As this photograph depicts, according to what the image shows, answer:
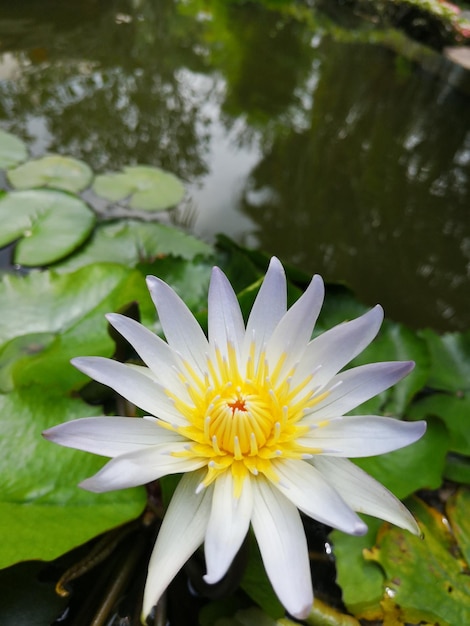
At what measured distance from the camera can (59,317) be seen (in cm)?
179

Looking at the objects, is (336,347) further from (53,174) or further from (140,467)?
(53,174)

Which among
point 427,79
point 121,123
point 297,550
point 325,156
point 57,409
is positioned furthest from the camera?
point 427,79

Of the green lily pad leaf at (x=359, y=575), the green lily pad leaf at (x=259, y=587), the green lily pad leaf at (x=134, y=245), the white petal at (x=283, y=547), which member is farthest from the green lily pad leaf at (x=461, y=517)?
the green lily pad leaf at (x=134, y=245)

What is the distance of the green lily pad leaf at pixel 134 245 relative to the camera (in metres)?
2.26

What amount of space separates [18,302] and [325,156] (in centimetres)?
326

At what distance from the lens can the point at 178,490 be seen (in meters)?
0.90

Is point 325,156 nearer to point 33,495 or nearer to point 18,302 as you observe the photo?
point 18,302

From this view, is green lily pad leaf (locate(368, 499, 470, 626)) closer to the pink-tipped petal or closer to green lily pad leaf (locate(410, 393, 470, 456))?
green lily pad leaf (locate(410, 393, 470, 456))

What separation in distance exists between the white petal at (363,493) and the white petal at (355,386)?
11cm

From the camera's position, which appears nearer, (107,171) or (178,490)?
(178,490)

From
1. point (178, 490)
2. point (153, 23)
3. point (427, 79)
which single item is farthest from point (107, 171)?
point (427, 79)

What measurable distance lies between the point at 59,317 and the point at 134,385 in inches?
Result: 38.4

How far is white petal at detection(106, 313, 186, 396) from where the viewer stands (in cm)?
96

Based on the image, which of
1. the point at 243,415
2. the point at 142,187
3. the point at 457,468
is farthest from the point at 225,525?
the point at 142,187
